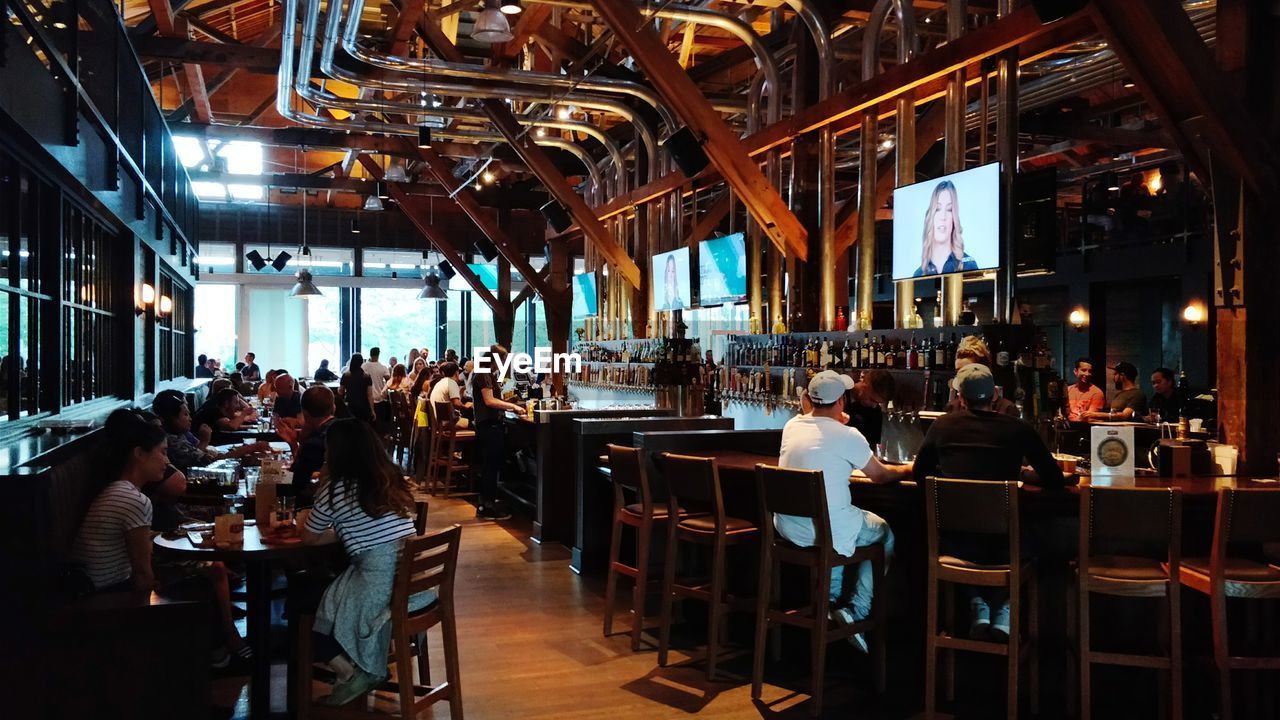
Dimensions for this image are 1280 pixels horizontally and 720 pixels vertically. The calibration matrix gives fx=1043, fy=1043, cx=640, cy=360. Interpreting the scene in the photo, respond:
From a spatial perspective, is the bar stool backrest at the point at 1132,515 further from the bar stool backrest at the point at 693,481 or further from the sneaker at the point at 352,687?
the sneaker at the point at 352,687

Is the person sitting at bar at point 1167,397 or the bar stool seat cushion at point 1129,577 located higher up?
the person sitting at bar at point 1167,397

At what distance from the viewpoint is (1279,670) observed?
13.7 feet

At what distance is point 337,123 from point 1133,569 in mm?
10476

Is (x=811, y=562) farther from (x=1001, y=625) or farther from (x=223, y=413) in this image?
(x=223, y=413)

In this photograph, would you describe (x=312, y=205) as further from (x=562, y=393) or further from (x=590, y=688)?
(x=590, y=688)

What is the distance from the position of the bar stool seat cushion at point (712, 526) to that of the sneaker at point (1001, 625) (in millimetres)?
1170

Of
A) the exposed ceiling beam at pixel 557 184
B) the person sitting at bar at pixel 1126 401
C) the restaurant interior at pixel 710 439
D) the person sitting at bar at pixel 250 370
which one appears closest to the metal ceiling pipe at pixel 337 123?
the restaurant interior at pixel 710 439

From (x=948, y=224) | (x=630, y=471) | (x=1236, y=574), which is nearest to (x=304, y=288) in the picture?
(x=630, y=471)

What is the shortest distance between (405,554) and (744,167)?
527cm

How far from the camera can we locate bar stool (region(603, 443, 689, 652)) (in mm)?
5465

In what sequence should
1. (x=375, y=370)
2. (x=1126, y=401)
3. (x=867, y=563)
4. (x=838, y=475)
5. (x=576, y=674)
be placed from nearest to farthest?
(x=838, y=475) < (x=867, y=563) < (x=576, y=674) < (x=1126, y=401) < (x=375, y=370)

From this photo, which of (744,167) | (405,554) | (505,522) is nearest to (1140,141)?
(744,167)

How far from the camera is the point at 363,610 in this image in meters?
3.92

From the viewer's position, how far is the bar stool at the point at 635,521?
5.46 m
